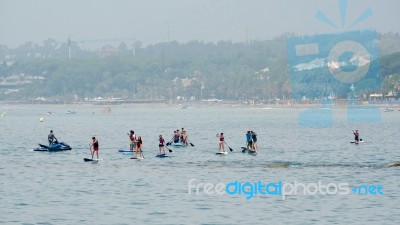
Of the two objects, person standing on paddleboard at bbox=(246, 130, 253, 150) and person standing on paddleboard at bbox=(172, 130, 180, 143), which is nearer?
person standing on paddleboard at bbox=(246, 130, 253, 150)

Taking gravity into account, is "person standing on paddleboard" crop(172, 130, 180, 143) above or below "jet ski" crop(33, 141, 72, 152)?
above

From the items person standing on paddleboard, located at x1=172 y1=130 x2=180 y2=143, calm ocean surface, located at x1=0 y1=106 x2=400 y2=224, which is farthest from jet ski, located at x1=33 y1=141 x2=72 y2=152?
person standing on paddleboard, located at x1=172 y1=130 x2=180 y2=143

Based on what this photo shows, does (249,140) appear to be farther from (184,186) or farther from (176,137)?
(184,186)

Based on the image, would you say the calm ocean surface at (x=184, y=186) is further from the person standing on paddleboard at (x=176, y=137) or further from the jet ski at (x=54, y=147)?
the person standing on paddleboard at (x=176, y=137)

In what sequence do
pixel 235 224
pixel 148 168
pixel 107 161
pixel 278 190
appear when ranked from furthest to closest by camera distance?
pixel 107 161
pixel 148 168
pixel 278 190
pixel 235 224

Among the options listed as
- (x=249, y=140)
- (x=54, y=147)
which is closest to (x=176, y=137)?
(x=54, y=147)

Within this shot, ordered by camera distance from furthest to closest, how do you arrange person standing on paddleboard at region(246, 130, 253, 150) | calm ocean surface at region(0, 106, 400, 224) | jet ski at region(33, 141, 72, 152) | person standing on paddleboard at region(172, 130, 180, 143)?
person standing on paddleboard at region(172, 130, 180, 143) → jet ski at region(33, 141, 72, 152) → person standing on paddleboard at region(246, 130, 253, 150) → calm ocean surface at region(0, 106, 400, 224)

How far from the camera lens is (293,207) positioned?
5281 cm

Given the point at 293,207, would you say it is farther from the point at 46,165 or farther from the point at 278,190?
the point at 46,165

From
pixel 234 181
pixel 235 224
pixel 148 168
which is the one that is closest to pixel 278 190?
pixel 234 181

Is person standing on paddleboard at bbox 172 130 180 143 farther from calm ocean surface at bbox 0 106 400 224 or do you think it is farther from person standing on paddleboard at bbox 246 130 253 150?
person standing on paddleboard at bbox 246 130 253 150

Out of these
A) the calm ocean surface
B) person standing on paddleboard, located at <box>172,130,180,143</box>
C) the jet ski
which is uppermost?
person standing on paddleboard, located at <box>172,130,180,143</box>

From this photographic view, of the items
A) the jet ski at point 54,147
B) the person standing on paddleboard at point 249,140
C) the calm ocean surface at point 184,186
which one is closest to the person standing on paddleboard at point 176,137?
the calm ocean surface at point 184,186

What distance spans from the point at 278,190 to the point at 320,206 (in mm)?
6860
